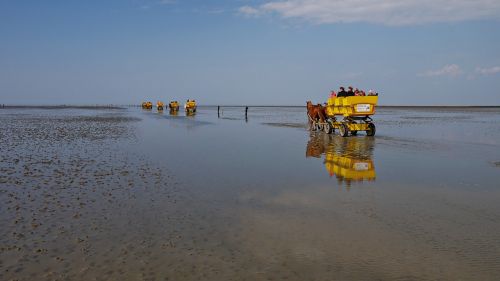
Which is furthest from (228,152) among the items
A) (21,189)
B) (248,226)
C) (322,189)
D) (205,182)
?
(248,226)

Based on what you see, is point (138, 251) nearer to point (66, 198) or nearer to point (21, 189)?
point (66, 198)

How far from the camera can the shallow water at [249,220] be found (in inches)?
183

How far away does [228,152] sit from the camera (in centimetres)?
1536

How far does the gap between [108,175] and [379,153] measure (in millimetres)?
10067

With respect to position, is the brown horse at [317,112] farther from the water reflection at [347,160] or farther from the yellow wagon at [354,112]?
the water reflection at [347,160]

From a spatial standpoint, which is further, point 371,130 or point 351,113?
point 371,130

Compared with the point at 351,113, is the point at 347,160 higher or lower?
lower

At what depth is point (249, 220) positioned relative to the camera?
256 inches

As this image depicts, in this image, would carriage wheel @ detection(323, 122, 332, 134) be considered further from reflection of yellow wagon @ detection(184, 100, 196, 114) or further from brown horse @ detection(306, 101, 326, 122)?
reflection of yellow wagon @ detection(184, 100, 196, 114)

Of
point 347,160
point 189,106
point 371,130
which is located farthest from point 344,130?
point 189,106

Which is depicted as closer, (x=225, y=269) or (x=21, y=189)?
(x=225, y=269)

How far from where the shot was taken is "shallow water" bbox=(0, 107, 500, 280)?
4.65m

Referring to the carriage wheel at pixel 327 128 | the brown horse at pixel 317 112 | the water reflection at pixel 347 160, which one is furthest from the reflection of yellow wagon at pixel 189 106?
the water reflection at pixel 347 160

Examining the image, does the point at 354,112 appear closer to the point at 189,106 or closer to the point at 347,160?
the point at 347,160
